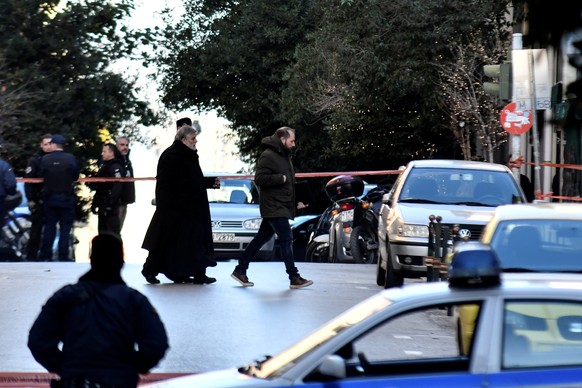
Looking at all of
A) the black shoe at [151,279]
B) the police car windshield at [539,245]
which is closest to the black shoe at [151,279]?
the black shoe at [151,279]

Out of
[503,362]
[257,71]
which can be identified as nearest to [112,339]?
[503,362]

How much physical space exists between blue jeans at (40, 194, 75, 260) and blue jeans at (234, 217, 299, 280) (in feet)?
15.1

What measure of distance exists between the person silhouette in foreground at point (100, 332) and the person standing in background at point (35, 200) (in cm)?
1477

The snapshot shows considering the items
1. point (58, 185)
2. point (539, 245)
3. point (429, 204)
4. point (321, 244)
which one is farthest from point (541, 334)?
point (321, 244)

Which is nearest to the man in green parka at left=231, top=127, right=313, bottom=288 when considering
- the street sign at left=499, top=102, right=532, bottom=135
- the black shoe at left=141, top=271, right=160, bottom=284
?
the black shoe at left=141, top=271, right=160, bottom=284

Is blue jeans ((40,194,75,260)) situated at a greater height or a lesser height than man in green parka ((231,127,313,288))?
lesser

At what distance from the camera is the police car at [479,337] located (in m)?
6.04

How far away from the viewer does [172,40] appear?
178 ft

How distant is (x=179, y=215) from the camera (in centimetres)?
1684

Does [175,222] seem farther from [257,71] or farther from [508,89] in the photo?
[257,71]

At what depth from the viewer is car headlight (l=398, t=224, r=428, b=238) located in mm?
16422

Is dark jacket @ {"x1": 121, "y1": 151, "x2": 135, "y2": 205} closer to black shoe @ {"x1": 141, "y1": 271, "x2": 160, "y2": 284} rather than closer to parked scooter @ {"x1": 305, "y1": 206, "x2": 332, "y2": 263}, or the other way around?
parked scooter @ {"x1": 305, "y1": 206, "x2": 332, "y2": 263}

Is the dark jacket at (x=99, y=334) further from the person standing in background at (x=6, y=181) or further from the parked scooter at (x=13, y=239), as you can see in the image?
the parked scooter at (x=13, y=239)

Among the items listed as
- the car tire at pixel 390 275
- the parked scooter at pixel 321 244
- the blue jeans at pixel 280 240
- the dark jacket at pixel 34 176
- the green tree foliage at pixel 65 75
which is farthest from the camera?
the green tree foliage at pixel 65 75
